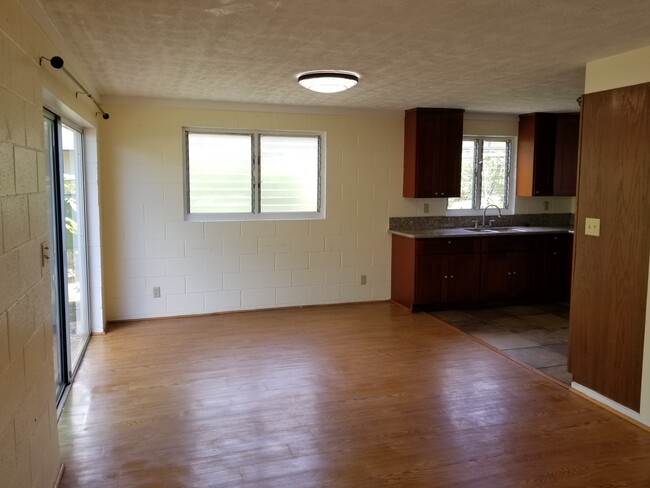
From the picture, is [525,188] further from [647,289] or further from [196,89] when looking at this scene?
[196,89]

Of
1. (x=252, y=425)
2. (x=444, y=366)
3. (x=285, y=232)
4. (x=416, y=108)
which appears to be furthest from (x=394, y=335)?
Result: (x=416, y=108)

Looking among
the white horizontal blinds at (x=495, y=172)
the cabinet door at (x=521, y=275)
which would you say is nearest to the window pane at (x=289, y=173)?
the white horizontal blinds at (x=495, y=172)

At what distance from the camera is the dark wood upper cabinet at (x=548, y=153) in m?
6.20

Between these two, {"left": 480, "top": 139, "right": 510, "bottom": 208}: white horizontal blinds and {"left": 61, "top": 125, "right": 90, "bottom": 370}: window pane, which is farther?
{"left": 480, "top": 139, "right": 510, "bottom": 208}: white horizontal blinds

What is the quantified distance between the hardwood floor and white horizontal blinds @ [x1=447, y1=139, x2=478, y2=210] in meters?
2.29

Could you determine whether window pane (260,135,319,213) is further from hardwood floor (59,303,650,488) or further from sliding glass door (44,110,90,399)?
sliding glass door (44,110,90,399)

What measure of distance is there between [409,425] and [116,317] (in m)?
3.48

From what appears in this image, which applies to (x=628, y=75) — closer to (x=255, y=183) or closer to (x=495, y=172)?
(x=495, y=172)

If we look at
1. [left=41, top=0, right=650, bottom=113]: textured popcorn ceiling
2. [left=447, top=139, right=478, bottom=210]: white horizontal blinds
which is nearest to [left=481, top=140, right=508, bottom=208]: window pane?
[left=447, top=139, right=478, bottom=210]: white horizontal blinds

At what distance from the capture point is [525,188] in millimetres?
6410

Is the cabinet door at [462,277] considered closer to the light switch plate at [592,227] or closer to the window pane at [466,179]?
the window pane at [466,179]

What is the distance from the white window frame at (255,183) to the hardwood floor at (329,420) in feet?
4.66

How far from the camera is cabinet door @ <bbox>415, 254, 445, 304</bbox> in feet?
18.4

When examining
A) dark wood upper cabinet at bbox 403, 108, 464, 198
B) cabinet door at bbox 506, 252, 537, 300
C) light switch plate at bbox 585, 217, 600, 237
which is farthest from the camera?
cabinet door at bbox 506, 252, 537, 300
